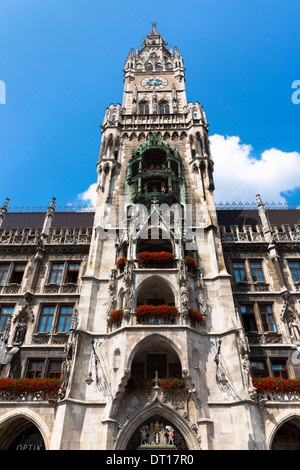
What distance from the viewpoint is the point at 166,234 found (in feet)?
74.9

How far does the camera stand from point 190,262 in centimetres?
2155

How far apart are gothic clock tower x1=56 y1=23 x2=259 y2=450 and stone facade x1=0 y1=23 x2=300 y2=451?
3.2 inches

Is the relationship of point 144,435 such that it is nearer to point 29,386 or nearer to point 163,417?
point 163,417

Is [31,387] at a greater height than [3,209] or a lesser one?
lesser

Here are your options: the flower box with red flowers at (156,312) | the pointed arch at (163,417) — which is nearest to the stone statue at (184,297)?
the flower box with red flowers at (156,312)

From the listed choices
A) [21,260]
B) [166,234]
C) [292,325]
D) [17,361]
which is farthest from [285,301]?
[21,260]

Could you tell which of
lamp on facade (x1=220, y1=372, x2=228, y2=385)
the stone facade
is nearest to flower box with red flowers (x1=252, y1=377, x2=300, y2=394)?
the stone facade

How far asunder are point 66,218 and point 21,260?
6.58m

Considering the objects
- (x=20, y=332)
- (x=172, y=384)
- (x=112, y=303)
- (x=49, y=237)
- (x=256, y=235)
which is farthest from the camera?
(x=49, y=237)

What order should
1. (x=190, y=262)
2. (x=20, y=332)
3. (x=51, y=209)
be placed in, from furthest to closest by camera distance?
(x=51, y=209) → (x=190, y=262) → (x=20, y=332)

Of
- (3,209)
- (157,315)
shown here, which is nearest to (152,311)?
(157,315)

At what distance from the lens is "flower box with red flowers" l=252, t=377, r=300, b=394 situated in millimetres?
17625

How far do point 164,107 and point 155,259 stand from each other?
870 inches

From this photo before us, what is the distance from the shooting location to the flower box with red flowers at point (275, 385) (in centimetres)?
1762
